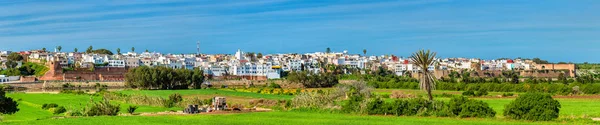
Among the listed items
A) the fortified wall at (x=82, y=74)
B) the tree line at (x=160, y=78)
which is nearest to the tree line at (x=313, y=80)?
the tree line at (x=160, y=78)

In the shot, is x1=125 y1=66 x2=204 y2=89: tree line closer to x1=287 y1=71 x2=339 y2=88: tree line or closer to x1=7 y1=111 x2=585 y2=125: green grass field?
x1=287 y1=71 x2=339 y2=88: tree line

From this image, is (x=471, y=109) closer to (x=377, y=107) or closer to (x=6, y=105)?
(x=377, y=107)

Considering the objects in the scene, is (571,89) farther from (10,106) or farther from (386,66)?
(386,66)

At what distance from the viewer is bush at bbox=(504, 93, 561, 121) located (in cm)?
2844

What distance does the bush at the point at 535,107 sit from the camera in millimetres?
28438

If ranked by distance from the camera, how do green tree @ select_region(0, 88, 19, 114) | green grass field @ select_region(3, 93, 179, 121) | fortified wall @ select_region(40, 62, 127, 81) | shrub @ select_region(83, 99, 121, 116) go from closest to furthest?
green tree @ select_region(0, 88, 19, 114) < shrub @ select_region(83, 99, 121, 116) < green grass field @ select_region(3, 93, 179, 121) < fortified wall @ select_region(40, 62, 127, 81)

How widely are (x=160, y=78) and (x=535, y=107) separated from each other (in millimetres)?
62159

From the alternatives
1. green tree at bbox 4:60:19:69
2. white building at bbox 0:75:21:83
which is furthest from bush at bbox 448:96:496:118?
green tree at bbox 4:60:19:69

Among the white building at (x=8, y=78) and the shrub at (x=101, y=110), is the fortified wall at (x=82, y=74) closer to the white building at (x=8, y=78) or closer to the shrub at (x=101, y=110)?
the white building at (x=8, y=78)

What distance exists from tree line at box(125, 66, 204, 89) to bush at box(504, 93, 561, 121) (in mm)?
60436

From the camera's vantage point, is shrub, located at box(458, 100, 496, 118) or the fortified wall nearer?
shrub, located at box(458, 100, 496, 118)

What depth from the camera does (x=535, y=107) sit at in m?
28.5

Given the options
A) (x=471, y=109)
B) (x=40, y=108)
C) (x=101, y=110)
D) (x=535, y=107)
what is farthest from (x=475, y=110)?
(x=40, y=108)

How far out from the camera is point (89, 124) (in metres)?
28.3
